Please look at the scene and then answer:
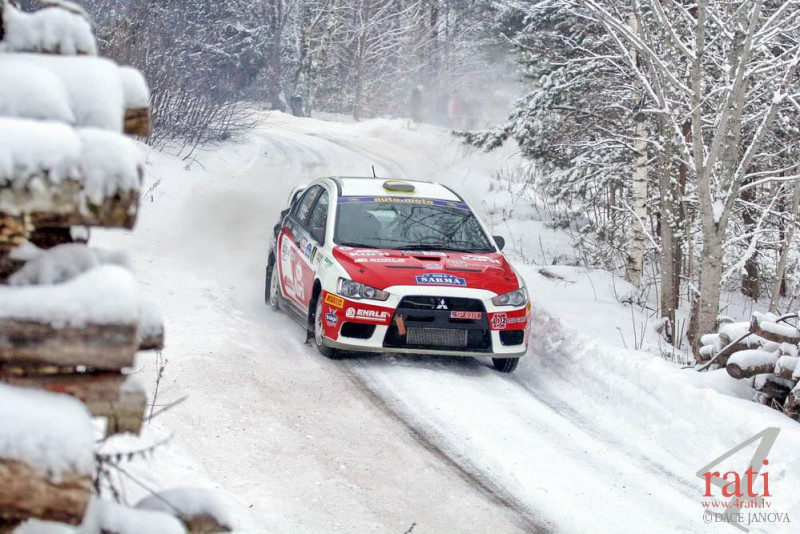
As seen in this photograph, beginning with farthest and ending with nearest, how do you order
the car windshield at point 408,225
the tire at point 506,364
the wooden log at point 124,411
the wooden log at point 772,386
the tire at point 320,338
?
the car windshield at point 408,225
the tire at point 506,364
the tire at point 320,338
the wooden log at point 772,386
the wooden log at point 124,411

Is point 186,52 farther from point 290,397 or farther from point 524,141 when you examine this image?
point 290,397

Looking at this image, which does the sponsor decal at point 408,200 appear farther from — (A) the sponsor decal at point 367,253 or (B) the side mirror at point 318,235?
(A) the sponsor decal at point 367,253

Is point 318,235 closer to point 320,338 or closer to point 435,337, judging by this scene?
point 320,338

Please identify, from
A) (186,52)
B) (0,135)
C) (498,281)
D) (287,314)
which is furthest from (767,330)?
(186,52)

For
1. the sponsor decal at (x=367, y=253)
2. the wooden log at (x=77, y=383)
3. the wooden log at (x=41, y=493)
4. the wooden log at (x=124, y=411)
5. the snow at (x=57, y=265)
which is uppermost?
the snow at (x=57, y=265)

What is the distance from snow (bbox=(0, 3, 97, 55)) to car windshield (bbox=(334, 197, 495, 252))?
6382mm

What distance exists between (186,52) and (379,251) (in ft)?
67.4

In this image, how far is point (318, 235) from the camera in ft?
31.8

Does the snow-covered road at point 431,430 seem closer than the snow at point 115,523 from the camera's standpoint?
No

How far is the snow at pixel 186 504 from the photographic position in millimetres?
3137

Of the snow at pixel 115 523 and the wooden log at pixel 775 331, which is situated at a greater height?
the snow at pixel 115 523

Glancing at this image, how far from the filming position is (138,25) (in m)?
20.1

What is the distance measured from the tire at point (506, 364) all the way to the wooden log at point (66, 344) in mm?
6635

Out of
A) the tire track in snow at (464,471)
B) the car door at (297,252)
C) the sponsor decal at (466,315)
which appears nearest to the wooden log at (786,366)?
the sponsor decal at (466,315)
